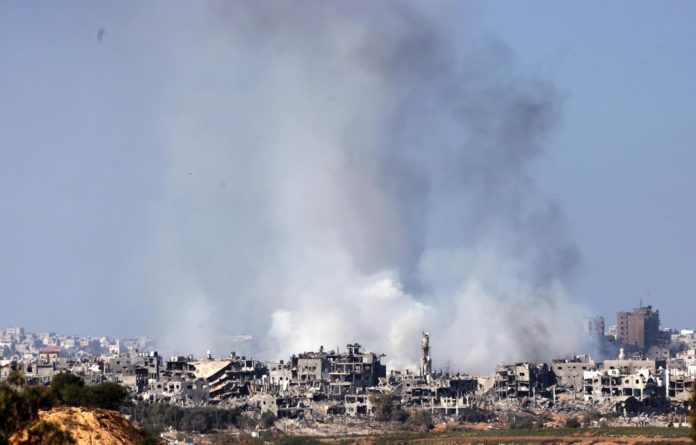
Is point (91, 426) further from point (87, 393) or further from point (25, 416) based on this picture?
point (87, 393)

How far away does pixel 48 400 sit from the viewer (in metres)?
44.9

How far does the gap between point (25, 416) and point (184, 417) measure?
225 feet

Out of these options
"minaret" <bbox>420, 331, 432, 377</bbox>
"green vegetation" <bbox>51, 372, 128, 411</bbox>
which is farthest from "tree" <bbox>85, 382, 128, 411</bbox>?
"minaret" <bbox>420, 331, 432, 377</bbox>

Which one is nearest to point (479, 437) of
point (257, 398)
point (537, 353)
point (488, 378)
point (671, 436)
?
point (671, 436)

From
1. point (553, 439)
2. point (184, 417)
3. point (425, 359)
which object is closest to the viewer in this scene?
point (553, 439)

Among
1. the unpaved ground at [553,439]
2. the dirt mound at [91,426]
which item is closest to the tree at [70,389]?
the dirt mound at [91,426]

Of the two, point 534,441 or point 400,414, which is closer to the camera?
point 534,441

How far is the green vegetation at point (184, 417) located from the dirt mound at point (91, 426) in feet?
191

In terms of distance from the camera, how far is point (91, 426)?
1709 inches

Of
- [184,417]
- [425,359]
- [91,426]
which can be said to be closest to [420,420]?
[184,417]

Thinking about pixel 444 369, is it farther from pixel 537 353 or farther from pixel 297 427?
pixel 297 427

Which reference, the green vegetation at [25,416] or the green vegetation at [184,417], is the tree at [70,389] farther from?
the green vegetation at [184,417]

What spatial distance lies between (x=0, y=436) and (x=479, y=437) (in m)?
64.3

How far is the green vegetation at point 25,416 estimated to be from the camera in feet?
127
